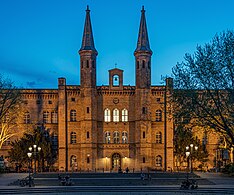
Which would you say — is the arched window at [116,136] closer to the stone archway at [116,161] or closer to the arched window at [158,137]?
the stone archway at [116,161]

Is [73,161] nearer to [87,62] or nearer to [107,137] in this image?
[107,137]

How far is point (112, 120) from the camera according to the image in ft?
215

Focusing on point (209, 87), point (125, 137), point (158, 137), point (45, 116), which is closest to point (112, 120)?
point (125, 137)

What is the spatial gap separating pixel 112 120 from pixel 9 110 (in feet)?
47.7

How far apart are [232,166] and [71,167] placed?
75.5ft

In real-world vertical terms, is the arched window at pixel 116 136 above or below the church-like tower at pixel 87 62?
below

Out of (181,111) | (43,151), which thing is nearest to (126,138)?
(43,151)

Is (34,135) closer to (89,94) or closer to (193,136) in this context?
(89,94)

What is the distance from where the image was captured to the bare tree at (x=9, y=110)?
2251 inches

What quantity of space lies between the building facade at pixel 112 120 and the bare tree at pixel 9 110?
206cm

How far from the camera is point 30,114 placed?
218 feet

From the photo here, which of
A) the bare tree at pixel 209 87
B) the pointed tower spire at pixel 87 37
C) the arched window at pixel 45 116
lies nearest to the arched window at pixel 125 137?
the arched window at pixel 45 116

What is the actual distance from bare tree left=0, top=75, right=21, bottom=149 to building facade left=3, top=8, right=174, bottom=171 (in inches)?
81.0

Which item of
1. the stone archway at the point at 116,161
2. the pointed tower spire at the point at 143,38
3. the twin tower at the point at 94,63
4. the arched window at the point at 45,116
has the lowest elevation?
the stone archway at the point at 116,161
